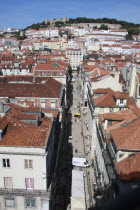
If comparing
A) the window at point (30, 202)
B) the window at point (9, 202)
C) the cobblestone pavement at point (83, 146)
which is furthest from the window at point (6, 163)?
the cobblestone pavement at point (83, 146)

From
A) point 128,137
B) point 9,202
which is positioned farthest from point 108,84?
point 9,202

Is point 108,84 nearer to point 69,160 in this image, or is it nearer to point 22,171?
point 69,160

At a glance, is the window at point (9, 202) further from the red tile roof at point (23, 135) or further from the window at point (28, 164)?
the red tile roof at point (23, 135)

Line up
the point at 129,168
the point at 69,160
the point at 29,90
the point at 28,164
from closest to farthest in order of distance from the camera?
the point at 129,168
the point at 28,164
the point at 69,160
the point at 29,90

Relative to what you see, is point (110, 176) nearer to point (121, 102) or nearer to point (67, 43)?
point (121, 102)

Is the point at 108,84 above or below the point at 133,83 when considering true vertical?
below

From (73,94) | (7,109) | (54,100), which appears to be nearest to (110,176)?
(7,109)

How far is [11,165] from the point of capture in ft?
64.4

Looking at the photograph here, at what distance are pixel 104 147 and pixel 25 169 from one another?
939 cm

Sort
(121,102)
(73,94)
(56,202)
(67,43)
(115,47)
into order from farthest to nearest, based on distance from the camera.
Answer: (67,43) < (115,47) < (73,94) < (121,102) < (56,202)

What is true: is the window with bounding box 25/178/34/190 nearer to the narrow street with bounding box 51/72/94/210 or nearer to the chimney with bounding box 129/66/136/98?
the narrow street with bounding box 51/72/94/210

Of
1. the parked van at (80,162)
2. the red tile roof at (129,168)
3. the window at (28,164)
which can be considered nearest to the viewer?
the red tile roof at (129,168)

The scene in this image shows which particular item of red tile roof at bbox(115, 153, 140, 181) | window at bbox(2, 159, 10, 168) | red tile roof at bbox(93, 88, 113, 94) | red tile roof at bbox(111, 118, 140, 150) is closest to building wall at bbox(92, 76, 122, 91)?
red tile roof at bbox(93, 88, 113, 94)

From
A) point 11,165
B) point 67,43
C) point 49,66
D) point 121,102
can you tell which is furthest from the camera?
point 67,43
